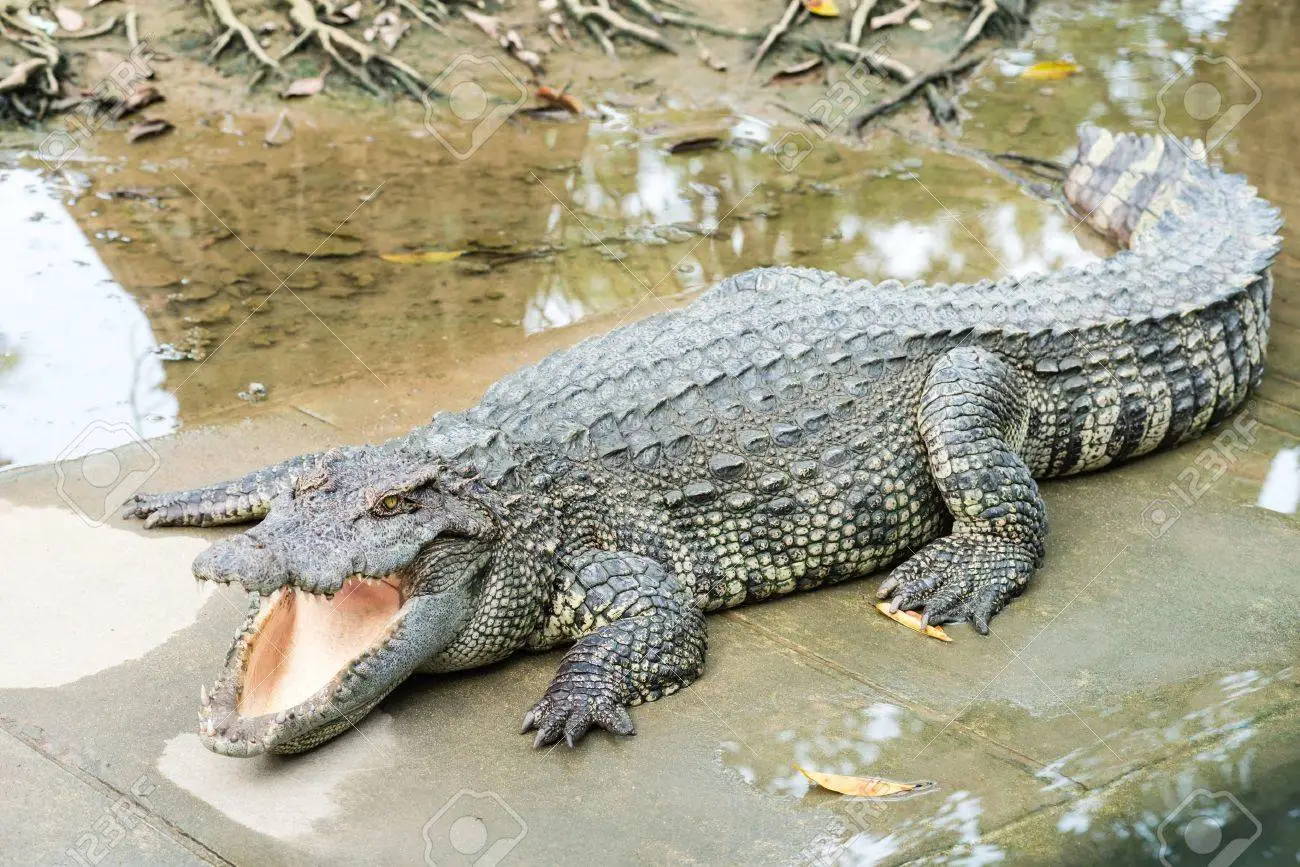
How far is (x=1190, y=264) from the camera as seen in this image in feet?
17.7

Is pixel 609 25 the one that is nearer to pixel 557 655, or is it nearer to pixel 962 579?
pixel 962 579

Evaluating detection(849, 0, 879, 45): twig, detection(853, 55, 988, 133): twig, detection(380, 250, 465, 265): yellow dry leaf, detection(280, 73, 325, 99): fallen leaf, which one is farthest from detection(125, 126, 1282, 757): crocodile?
detection(280, 73, 325, 99): fallen leaf

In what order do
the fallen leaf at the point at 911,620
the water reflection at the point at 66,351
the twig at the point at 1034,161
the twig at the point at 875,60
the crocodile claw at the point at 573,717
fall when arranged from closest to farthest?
1. the crocodile claw at the point at 573,717
2. the fallen leaf at the point at 911,620
3. the water reflection at the point at 66,351
4. the twig at the point at 1034,161
5. the twig at the point at 875,60

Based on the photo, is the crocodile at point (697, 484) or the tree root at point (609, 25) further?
the tree root at point (609, 25)

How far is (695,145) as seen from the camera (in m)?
8.54

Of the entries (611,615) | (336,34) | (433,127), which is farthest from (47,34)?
(611,615)

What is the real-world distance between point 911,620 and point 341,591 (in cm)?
195

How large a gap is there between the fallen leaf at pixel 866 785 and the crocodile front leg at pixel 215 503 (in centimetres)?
233

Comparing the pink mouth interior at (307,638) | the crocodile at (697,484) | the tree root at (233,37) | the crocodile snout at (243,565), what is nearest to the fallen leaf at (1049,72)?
the crocodile at (697,484)

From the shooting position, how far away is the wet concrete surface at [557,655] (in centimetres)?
338

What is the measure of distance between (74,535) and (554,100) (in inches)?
217

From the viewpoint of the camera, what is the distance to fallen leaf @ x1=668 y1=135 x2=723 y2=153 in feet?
27.9

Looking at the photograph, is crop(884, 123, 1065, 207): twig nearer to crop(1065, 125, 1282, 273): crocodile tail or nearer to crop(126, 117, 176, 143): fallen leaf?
crop(1065, 125, 1282, 273): crocodile tail

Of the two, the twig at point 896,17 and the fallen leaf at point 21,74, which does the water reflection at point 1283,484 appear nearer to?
the twig at point 896,17
